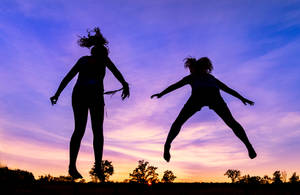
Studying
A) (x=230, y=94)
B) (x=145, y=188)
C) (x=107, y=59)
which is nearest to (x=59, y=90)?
(x=107, y=59)

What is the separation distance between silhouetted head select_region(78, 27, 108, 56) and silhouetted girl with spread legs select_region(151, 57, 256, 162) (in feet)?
6.52

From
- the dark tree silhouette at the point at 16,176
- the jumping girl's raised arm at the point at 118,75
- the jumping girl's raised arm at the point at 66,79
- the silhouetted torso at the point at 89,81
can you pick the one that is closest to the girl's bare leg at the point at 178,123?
the jumping girl's raised arm at the point at 118,75

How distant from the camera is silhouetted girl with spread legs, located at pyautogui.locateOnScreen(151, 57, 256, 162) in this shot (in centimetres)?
673

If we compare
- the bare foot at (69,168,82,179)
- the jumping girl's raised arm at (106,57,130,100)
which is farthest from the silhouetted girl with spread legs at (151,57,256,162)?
the bare foot at (69,168,82,179)

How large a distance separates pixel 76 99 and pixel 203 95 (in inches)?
113

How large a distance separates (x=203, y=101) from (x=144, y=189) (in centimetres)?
275

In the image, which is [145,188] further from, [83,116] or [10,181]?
[10,181]

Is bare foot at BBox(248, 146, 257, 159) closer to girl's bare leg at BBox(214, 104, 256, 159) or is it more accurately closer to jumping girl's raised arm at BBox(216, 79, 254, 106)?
girl's bare leg at BBox(214, 104, 256, 159)

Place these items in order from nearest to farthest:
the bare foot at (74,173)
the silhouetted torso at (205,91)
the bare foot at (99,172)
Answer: the bare foot at (74,173) → the bare foot at (99,172) → the silhouetted torso at (205,91)

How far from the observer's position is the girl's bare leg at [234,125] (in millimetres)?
6767

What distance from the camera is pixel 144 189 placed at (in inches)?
189

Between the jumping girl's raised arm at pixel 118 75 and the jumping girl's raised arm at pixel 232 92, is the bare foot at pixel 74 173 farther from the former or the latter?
the jumping girl's raised arm at pixel 232 92

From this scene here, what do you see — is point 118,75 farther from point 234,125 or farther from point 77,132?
point 234,125

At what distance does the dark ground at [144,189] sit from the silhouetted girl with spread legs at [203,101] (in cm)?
168
